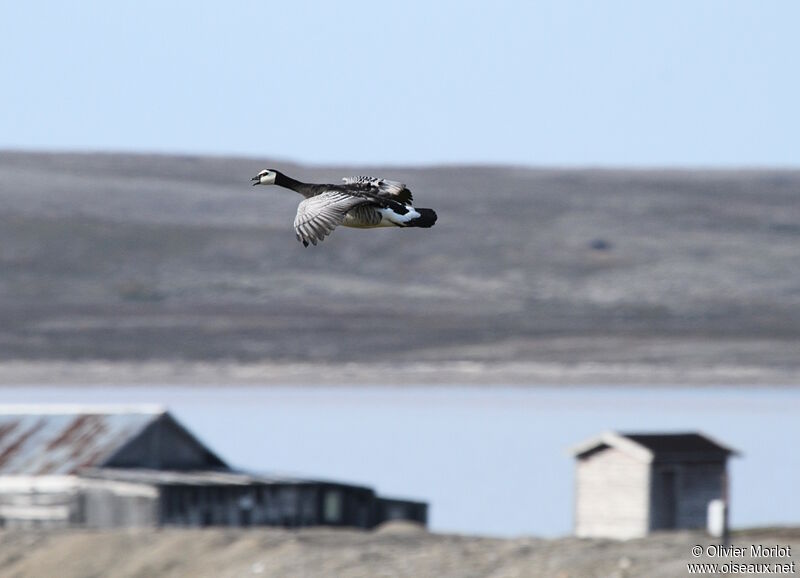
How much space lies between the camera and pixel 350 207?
12852mm

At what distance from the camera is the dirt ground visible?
27.6m

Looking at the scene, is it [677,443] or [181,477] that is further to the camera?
[181,477]

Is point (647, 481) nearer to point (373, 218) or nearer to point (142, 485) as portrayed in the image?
point (142, 485)

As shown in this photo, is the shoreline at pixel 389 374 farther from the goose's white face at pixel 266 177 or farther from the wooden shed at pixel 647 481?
the goose's white face at pixel 266 177

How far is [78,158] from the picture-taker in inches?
6289

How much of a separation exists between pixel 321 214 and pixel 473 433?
55180mm

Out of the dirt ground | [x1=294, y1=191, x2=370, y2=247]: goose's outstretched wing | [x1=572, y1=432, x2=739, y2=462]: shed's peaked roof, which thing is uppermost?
[x1=294, y1=191, x2=370, y2=247]: goose's outstretched wing

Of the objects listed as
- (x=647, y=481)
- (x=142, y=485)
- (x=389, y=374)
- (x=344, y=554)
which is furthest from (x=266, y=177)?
(x=389, y=374)

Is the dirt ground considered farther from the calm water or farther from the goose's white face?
the goose's white face

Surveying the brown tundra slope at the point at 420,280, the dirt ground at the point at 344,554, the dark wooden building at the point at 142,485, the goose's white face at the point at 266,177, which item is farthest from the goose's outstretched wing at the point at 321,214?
the brown tundra slope at the point at 420,280

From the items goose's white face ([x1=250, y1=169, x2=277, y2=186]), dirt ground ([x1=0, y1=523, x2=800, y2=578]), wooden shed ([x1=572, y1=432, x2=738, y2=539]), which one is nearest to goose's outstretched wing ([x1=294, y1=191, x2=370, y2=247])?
goose's white face ([x1=250, y1=169, x2=277, y2=186])

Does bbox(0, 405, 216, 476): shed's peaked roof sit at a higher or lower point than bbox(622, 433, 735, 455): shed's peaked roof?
lower

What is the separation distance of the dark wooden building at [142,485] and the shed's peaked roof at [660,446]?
611 centimetres

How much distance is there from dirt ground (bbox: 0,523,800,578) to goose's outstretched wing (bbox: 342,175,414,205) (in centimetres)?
1333
